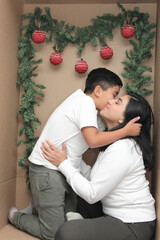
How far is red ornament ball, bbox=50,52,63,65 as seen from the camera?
2.21 meters

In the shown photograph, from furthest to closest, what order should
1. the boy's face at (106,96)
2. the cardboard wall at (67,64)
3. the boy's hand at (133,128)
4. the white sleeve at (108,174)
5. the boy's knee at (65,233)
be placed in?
the cardboard wall at (67,64) < the boy's face at (106,96) < the boy's hand at (133,128) < the white sleeve at (108,174) < the boy's knee at (65,233)

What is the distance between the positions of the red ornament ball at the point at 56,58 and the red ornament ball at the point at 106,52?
1.02ft

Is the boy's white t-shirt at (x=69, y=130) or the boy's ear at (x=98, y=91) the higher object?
the boy's ear at (x=98, y=91)

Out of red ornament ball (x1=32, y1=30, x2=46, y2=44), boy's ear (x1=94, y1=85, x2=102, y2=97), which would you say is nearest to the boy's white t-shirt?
boy's ear (x1=94, y1=85, x2=102, y2=97)

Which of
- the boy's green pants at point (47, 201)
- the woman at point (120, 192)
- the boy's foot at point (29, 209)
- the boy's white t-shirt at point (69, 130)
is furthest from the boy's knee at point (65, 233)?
the boy's foot at point (29, 209)

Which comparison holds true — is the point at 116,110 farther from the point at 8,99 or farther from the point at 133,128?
the point at 8,99

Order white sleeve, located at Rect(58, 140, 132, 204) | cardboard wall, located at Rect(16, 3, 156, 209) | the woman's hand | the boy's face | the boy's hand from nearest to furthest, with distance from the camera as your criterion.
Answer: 1. white sleeve, located at Rect(58, 140, 132, 204)
2. the boy's hand
3. the woman's hand
4. the boy's face
5. cardboard wall, located at Rect(16, 3, 156, 209)

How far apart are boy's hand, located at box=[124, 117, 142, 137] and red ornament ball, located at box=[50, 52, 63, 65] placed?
82 cm

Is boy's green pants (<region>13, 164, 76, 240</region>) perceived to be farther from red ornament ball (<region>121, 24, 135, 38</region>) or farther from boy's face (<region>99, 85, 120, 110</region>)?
red ornament ball (<region>121, 24, 135, 38</region>)

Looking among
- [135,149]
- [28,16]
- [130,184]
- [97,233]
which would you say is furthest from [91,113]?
[28,16]

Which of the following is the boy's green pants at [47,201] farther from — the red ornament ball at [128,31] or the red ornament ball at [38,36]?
the red ornament ball at [128,31]

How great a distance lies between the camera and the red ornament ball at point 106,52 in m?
2.19

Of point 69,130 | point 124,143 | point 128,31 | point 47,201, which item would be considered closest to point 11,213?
point 47,201

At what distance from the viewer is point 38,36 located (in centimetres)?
221
